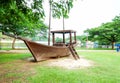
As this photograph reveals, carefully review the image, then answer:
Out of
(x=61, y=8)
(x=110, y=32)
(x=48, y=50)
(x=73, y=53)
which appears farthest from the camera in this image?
(x=110, y=32)

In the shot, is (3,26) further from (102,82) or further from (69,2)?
(102,82)

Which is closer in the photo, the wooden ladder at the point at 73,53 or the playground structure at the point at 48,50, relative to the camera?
the playground structure at the point at 48,50

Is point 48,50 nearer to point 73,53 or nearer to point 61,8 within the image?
point 73,53

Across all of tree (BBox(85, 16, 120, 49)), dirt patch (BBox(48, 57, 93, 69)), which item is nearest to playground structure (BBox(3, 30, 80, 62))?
dirt patch (BBox(48, 57, 93, 69))

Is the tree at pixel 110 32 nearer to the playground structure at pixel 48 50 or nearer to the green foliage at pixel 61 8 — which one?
the playground structure at pixel 48 50

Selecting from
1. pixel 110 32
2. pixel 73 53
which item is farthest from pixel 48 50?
pixel 110 32

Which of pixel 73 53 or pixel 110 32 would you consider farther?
pixel 110 32

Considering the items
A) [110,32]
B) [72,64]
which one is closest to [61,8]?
[72,64]

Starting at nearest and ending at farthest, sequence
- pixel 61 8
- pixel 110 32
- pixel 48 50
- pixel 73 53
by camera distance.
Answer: pixel 61 8 → pixel 48 50 → pixel 73 53 → pixel 110 32

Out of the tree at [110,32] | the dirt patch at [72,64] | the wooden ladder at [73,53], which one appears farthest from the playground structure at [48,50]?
the tree at [110,32]

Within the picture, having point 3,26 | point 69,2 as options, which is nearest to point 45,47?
point 69,2

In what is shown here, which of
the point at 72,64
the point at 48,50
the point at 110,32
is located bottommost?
the point at 72,64

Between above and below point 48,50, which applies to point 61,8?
above

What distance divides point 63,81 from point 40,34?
22.5 meters
